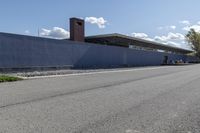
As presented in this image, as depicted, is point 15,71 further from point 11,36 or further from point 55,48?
point 55,48

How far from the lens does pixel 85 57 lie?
34344 millimetres

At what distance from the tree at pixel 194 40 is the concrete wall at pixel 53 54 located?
54.8 m

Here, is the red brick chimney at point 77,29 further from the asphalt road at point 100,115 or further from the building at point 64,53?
the asphalt road at point 100,115

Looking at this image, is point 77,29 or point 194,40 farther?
point 194,40

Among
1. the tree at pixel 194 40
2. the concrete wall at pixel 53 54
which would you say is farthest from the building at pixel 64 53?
the tree at pixel 194 40

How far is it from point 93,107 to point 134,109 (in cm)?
112

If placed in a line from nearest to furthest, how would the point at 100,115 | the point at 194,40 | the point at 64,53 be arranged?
the point at 100,115, the point at 64,53, the point at 194,40

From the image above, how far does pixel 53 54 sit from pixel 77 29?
39.6 ft

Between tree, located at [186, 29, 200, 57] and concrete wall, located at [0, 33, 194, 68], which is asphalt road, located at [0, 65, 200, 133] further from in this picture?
tree, located at [186, 29, 200, 57]

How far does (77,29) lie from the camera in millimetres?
39938

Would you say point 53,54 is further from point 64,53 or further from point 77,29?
point 77,29

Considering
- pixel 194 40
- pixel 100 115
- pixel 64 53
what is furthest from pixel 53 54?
pixel 194 40

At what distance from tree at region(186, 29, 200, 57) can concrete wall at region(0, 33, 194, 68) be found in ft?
180

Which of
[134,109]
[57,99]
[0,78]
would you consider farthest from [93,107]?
[0,78]
